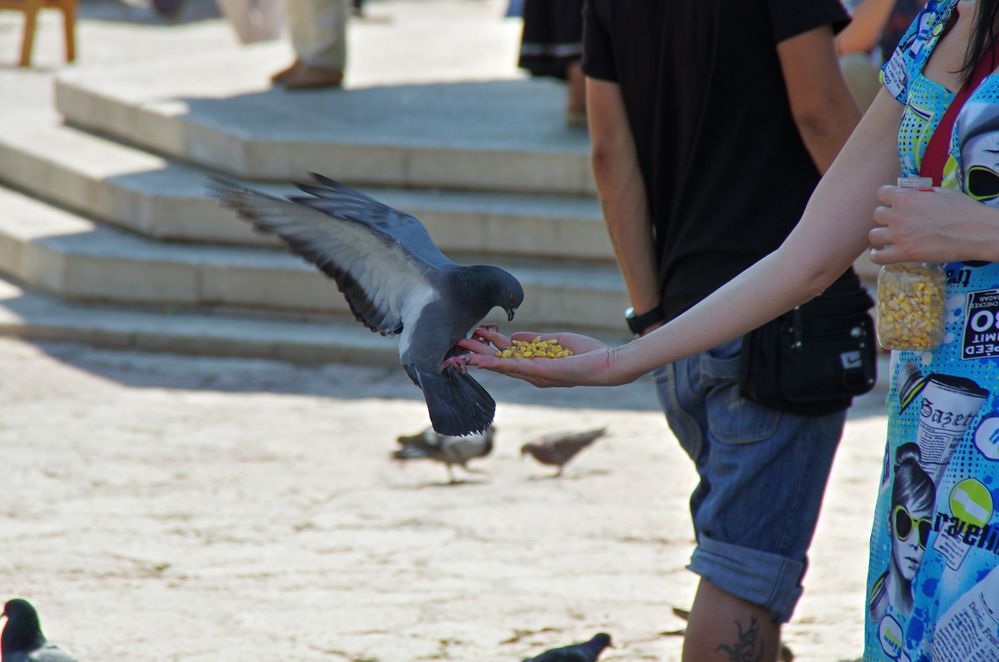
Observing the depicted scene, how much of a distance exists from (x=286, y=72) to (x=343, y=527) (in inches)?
214

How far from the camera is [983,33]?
5.83 feet

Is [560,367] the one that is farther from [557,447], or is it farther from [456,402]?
[557,447]

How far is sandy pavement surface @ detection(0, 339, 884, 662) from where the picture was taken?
12.2 feet

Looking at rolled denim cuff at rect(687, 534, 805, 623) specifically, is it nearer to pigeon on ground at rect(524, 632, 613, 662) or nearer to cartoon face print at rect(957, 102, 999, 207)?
Answer: pigeon on ground at rect(524, 632, 613, 662)

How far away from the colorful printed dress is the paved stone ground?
5.79 ft

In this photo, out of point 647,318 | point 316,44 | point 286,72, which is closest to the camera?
point 647,318

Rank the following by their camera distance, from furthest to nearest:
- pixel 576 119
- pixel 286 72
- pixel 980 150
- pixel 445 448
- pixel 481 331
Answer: pixel 286 72 < pixel 576 119 < pixel 445 448 < pixel 481 331 < pixel 980 150

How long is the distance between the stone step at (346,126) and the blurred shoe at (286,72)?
100 mm

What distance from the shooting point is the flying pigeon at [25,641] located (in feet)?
10.5

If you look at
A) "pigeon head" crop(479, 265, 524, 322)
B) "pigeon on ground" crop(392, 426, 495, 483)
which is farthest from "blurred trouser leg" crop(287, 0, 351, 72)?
"pigeon head" crop(479, 265, 524, 322)

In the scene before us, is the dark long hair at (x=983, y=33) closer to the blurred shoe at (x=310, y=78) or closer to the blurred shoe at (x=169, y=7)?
the blurred shoe at (x=310, y=78)

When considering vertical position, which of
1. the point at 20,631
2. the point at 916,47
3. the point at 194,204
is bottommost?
the point at 20,631

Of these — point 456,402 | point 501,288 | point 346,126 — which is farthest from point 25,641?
point 346,126

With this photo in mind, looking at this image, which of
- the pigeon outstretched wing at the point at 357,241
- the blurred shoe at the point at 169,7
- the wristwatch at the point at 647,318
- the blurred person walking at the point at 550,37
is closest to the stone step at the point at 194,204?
the blurred person walking at the point at 550,37
